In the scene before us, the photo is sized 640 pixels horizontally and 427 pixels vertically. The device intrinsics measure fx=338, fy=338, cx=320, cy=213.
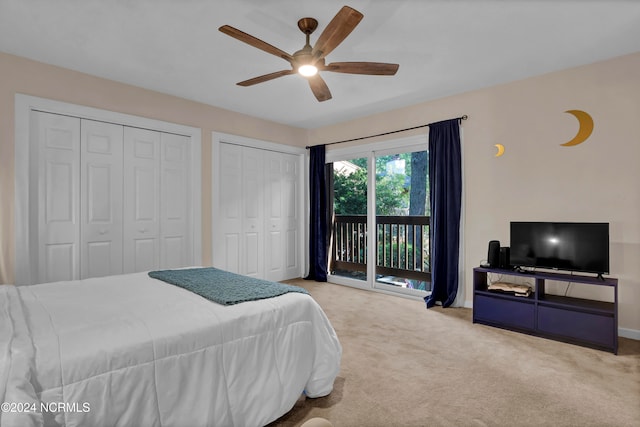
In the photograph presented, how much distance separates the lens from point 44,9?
233cm

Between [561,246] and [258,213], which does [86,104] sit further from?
[561,246]

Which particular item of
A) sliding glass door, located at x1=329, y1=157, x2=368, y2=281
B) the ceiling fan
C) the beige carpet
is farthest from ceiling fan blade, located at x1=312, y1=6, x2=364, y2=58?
sliding glass door, located at x1=329, y1=157, x2=368, y2=281

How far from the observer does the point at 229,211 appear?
4.62 m

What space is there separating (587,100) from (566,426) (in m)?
2.87

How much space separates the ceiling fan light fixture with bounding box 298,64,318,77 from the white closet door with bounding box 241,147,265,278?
2.50 metres

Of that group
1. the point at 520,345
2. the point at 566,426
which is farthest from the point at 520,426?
the point at 520,345

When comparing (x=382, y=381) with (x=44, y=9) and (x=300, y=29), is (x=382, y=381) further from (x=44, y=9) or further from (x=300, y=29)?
(x=44, y=9)

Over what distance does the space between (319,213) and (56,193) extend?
10.9ft

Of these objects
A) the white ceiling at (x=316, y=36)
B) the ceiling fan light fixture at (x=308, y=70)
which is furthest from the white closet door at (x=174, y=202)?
the ceiling fan light fixture at (x=308, y=70)

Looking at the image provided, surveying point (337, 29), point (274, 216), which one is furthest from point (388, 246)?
point (337, 29)

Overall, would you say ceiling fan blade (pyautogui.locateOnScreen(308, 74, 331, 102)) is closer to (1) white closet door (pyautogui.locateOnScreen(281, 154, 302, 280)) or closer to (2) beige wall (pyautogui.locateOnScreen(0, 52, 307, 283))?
(2) beige wall (pyautogui.locateOnScreen(0, 52, 307, 283))

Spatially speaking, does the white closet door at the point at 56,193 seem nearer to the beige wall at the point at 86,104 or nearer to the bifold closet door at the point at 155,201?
the beige wall at the point at 86,104

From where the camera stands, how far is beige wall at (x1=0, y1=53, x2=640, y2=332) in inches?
118

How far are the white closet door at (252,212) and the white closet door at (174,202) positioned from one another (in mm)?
829
